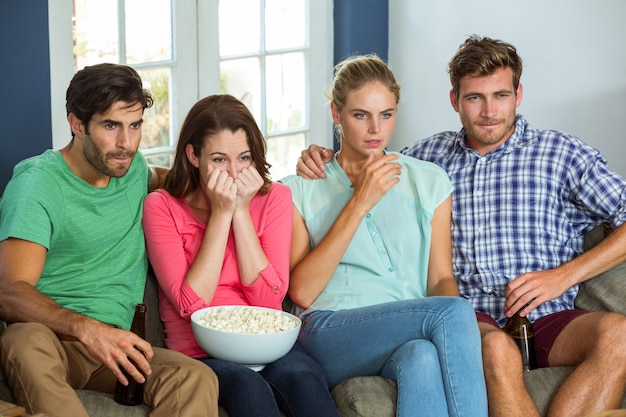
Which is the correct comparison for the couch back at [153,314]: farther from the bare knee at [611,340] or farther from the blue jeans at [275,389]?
the bare knee at [611,340]

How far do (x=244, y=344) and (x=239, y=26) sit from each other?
248 cm

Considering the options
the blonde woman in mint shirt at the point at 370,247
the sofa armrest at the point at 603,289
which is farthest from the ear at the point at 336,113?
the sofa armrest at the point at 603,289

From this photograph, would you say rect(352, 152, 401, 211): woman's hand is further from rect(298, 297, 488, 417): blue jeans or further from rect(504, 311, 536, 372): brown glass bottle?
rect(504, 311, 536, 372): brown glass bottle

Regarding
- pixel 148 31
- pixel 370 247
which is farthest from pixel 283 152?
pixel 370 247

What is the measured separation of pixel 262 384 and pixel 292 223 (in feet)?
1.95

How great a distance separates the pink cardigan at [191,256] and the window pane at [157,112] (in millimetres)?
1578

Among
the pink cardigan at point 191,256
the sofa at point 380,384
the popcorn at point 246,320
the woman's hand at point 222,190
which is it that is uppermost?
the woman's hand at point 222,190

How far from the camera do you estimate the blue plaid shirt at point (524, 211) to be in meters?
3.03

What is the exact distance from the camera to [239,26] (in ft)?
15.4

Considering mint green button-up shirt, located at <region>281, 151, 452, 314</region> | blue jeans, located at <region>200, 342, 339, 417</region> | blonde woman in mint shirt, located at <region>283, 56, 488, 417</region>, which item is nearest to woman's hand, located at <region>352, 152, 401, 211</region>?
blonde woman in mint shirt, located at <region>283, 56, 488, 417</region>

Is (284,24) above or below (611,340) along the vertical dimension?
above

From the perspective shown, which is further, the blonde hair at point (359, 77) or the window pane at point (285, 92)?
the window pane at point (285, 92)

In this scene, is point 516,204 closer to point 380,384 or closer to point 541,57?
point 380,384

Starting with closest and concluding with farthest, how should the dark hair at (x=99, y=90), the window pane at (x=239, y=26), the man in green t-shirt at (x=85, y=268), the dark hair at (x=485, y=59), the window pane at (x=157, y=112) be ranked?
the man in green t-shirt at (x=85, y=268) → the dark hair at (x=99, y=90) → the dark hair at (x=485, y=59) → the window pane at (x=157, y=112) → the window pane at (x=239, y=26)
